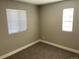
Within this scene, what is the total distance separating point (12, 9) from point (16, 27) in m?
0.75

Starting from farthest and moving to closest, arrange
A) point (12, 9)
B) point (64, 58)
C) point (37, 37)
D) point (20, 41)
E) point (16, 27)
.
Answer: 1. point (37, 37)
2. point (20, 41)
3. point (16, 27)
4. point (12, 9)
5. point (64, 58)

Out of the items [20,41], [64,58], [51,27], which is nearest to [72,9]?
[51,27]

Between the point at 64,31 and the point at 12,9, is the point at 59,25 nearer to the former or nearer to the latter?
the point at 64,31

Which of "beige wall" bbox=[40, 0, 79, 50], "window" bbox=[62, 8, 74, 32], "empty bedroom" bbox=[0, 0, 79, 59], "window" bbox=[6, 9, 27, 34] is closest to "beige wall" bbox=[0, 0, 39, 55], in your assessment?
"empty bedroom" bbox=[0, 0, 79, 59]

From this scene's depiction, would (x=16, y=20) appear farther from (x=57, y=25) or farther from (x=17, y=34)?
(x=57, y=25)

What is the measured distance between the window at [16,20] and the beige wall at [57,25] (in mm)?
1178

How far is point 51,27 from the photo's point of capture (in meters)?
3.60

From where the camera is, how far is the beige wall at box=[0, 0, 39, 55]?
8.15ft

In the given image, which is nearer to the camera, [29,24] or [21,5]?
[21,5]

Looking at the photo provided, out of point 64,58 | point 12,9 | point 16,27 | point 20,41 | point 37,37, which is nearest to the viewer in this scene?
point 64,58

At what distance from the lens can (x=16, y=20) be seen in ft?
9.66

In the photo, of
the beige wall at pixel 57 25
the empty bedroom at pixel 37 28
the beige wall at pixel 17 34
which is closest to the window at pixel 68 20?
the empty bedroom at pixel 37 28

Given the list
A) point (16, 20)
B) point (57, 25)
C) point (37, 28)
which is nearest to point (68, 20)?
point (57, 25)

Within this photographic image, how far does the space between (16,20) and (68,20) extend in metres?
2.27
